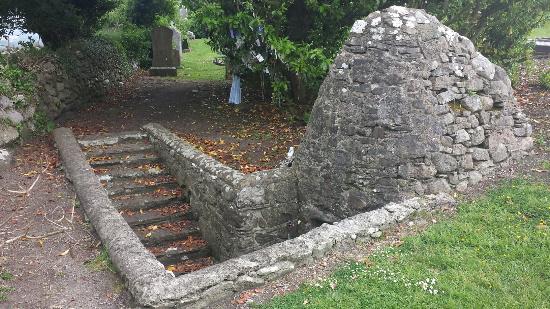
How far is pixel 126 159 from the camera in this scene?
914 cm

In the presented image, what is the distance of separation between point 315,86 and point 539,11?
5.18 metres

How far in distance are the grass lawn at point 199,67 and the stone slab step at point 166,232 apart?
9.89 m

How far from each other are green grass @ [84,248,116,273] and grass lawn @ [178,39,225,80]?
1253cm

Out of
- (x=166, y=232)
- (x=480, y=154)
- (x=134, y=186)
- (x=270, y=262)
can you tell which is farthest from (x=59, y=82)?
(x=480, y=154)

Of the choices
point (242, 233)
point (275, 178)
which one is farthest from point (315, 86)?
point (242, 233)

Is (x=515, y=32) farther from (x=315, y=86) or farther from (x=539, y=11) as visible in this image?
(x=315, y=86)

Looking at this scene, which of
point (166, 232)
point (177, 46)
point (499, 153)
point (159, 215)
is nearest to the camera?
point (499, 153)

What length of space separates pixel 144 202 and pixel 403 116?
14.9 feet

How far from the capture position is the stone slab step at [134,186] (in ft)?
27.3

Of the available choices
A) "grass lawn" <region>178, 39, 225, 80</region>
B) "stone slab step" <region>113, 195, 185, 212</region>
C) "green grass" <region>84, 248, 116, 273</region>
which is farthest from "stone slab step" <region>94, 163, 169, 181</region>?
"grass lawn" <region>178, 39, 225, 80</region>

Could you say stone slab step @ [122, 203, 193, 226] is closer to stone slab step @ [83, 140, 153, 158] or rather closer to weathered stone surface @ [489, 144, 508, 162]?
stone slab step @ [83, 140, 153, 158]

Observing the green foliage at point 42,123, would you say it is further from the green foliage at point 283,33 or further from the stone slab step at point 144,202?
the green foliage at point 283,33

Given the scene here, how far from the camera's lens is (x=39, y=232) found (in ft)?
20.2

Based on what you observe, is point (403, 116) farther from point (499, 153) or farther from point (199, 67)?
point (199, 67)
